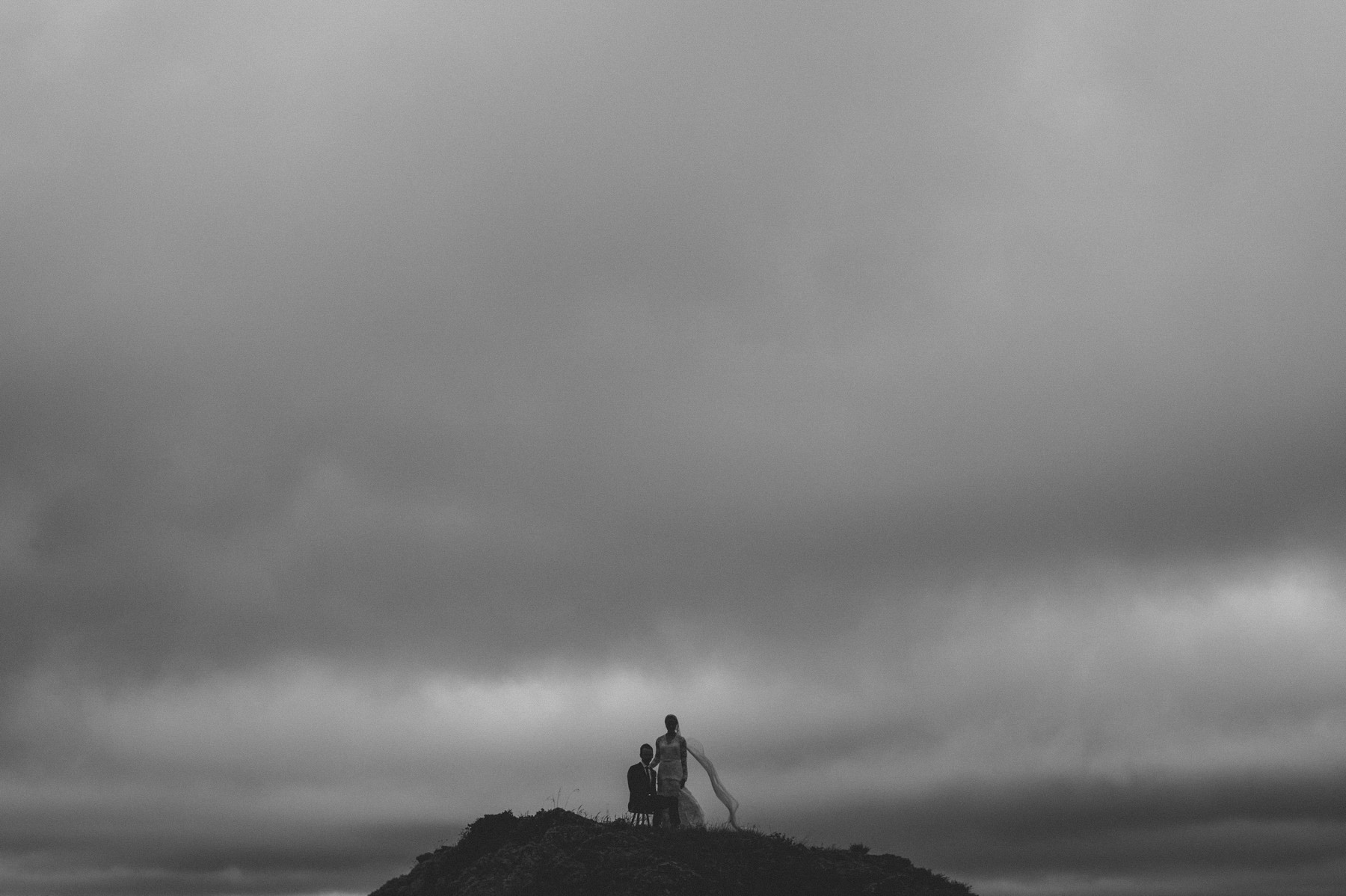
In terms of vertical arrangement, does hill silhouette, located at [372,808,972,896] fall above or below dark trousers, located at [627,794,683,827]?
below

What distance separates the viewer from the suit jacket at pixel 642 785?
137 ft

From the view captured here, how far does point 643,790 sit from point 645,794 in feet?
0.45

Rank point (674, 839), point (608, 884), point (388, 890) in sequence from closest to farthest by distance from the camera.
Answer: point (608, 884), point (674, 839), point (388, 890)

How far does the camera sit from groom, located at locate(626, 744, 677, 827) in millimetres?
41688

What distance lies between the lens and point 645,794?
137ft

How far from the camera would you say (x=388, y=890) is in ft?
145

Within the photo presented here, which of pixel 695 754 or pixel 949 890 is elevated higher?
pixel 695 754

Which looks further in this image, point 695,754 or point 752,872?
point 695,754

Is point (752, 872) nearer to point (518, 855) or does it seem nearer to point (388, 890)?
point (518, 855)

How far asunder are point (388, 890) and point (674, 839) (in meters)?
10.7

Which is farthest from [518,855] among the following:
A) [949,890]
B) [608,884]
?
[949,890]

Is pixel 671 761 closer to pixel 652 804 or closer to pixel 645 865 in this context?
pixel 652 804

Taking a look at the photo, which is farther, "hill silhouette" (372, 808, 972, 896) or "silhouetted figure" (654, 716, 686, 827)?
"silhouetted figure" (654, 716, 686, 827)

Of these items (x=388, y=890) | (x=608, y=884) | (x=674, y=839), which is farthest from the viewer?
(x=388, y=890)
